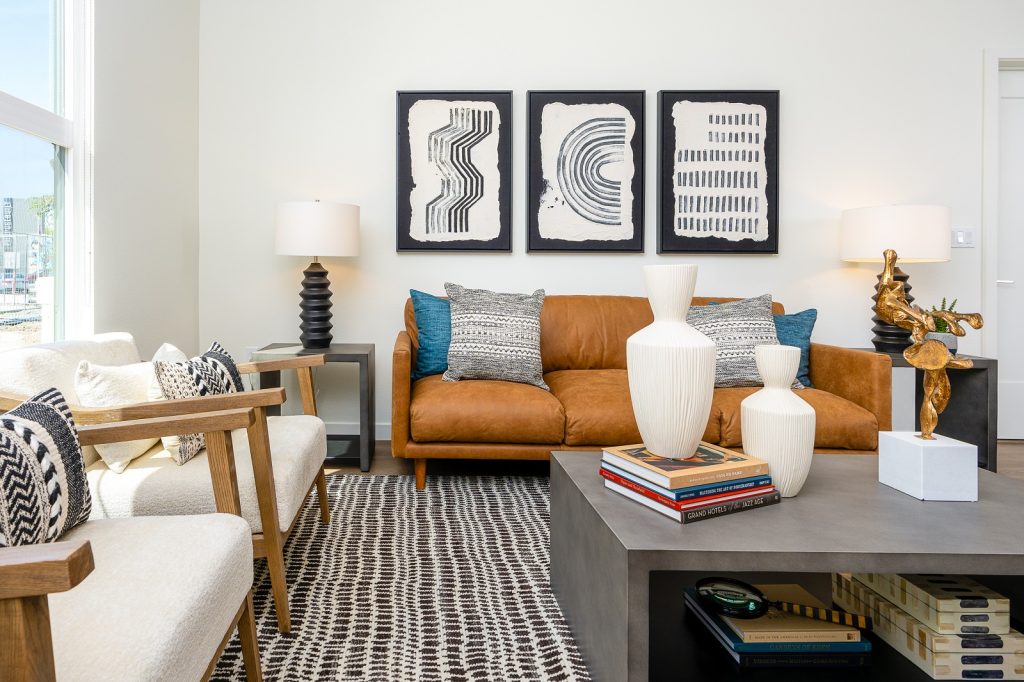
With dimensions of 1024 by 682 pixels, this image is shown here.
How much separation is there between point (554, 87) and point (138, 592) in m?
→ 3.43

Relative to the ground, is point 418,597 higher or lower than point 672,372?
lower

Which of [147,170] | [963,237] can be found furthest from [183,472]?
[963,237]

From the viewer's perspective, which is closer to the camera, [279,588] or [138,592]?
[138,592]

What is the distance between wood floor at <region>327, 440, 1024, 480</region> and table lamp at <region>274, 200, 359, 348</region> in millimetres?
700

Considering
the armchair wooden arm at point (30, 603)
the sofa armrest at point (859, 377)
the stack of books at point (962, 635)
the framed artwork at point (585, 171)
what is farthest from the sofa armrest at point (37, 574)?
the framed artwork at point (585, 171)

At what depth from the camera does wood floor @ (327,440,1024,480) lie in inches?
123

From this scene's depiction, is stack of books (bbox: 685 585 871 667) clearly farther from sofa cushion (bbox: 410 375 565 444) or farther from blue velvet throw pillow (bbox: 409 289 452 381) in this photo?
blue velvet throw pillow (bbox: 409 289 452 381)

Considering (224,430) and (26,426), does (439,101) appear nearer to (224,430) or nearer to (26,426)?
(224,430)

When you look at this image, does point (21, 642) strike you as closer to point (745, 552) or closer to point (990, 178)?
point (745, 552)

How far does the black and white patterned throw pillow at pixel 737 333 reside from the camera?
3027 mm

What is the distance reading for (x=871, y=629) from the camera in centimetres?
133

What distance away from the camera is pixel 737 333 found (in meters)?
3.09

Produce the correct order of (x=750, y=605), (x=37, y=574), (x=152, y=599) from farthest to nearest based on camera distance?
(x=750, y=605) < (x=152, y=599) < (x=37, y=574)

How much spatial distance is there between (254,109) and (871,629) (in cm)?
380
